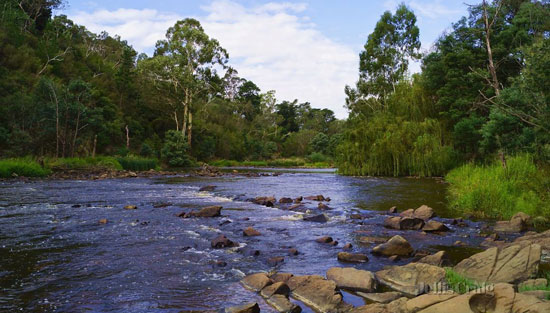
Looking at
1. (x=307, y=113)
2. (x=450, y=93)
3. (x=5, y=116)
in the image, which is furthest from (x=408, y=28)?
(x=307, y=113)

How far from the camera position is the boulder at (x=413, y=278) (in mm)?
4617

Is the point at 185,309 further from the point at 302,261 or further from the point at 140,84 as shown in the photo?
the point at 140,84

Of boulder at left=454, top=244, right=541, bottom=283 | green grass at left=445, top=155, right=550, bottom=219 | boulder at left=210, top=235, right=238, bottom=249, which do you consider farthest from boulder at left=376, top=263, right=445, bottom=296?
green grass at left=445, top=155, right=550, bottom=219

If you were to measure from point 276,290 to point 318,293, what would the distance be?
0.50m

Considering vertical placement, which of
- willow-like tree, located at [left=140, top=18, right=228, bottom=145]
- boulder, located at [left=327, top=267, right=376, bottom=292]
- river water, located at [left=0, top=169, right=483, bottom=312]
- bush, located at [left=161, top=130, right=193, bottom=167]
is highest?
willow-like tree, located at [left=140, top=18, right=228, bottom=145]

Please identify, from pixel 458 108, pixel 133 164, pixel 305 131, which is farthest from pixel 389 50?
pixel 305 131

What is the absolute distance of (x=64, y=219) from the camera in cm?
996

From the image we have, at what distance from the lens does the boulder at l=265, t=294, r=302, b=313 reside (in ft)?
13.6

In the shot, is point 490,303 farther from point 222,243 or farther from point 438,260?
point 222,243

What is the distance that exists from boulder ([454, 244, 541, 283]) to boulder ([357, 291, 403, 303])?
111 cm

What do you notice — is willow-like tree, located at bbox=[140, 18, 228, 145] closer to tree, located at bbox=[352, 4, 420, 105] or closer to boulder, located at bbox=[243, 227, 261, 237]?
tree, located at bbox=[352, 4, 420, 105]

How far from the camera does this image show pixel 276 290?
15.0 ft

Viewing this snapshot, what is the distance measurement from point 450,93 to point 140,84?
41.1 m

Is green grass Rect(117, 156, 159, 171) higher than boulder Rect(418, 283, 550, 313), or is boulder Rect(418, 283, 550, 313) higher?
green grass Rect(117, 156, 159, 171)
